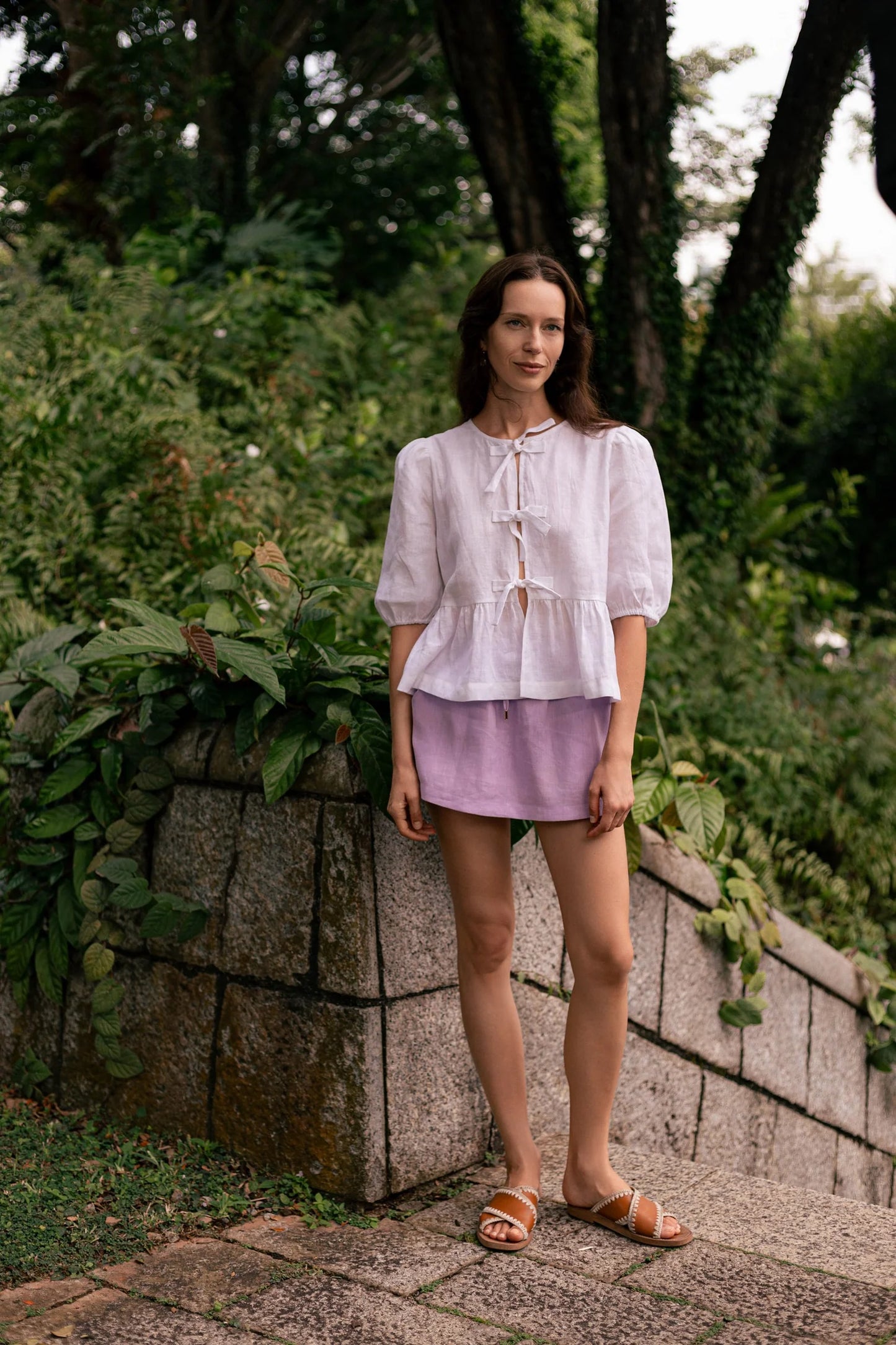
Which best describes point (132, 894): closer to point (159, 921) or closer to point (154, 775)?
point (159, 921)

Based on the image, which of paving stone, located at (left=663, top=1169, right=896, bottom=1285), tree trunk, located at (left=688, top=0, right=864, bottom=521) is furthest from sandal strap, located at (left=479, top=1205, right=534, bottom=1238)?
tree trunk, located at (left=688, top=0, right=864, bottom=521)

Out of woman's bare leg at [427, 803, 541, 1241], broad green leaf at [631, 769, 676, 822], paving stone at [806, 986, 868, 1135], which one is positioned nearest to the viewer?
woman's bare leg at [427, 803, 541, 1241]

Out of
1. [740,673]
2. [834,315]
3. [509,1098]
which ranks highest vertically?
[834,315]

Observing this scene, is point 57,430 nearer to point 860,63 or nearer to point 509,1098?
point 509,1098

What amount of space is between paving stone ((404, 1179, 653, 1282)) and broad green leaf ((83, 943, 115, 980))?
92cm

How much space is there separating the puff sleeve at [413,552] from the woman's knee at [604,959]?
0.74 meters

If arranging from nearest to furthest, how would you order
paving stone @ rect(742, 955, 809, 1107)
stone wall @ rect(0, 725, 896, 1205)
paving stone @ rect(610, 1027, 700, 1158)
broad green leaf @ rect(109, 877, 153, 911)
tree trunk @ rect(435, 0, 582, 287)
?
1. stone wall @ rect(0, 725, 896, 1205)
2. broad green leaf @ rect(109, 877, 153, 911)
3. paving stone @ rect(610, 1027, 700, 1158)
4. paving stone @ rect(742, 955, 809, 1107)
5. tree trunk @ rect(435, 0, 582, 287)

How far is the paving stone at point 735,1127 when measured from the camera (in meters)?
3.53

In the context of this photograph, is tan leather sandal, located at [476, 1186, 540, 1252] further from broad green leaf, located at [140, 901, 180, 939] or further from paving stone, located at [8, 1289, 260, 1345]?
broad green leaf, located at [140, 901, 180, 939]

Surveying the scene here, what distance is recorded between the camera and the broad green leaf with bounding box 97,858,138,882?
278 cm

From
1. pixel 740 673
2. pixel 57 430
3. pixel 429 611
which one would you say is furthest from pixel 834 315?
pixel 429 611

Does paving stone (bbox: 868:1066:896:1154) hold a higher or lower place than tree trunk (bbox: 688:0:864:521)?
lower

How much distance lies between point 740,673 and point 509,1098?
3.26 metres

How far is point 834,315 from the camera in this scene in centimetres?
2322
